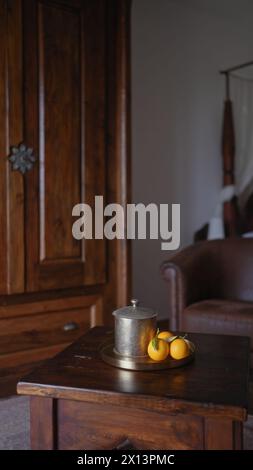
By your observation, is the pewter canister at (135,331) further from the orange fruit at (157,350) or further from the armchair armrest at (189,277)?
the armchair armrest at (189,277)

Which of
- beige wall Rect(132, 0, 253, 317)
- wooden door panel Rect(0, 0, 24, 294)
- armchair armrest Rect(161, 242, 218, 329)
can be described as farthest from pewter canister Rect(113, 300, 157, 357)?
beige wall Rect(132, 0, 253, 317)

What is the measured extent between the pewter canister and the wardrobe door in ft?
3.07

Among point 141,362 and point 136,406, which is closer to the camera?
point 136,406

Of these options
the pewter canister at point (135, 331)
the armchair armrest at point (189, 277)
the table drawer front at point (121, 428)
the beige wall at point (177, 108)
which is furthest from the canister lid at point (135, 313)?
the beige wall at point (177, 108)

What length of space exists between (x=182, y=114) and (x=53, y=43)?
181 centimetres

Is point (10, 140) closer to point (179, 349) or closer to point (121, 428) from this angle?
point (179, 349)

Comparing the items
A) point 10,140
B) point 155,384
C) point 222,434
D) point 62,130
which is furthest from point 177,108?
point 222,434

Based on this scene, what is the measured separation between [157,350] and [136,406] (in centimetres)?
23

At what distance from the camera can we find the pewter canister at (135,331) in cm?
144

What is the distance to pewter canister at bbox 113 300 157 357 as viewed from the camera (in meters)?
1.44

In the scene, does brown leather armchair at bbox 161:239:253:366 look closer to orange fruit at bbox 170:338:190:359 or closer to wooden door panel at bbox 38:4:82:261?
wooden door panel at bbox 38:4:82:261

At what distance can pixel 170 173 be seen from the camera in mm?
3842

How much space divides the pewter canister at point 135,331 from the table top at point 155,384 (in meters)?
0.08

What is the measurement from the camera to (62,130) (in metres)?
2.33
